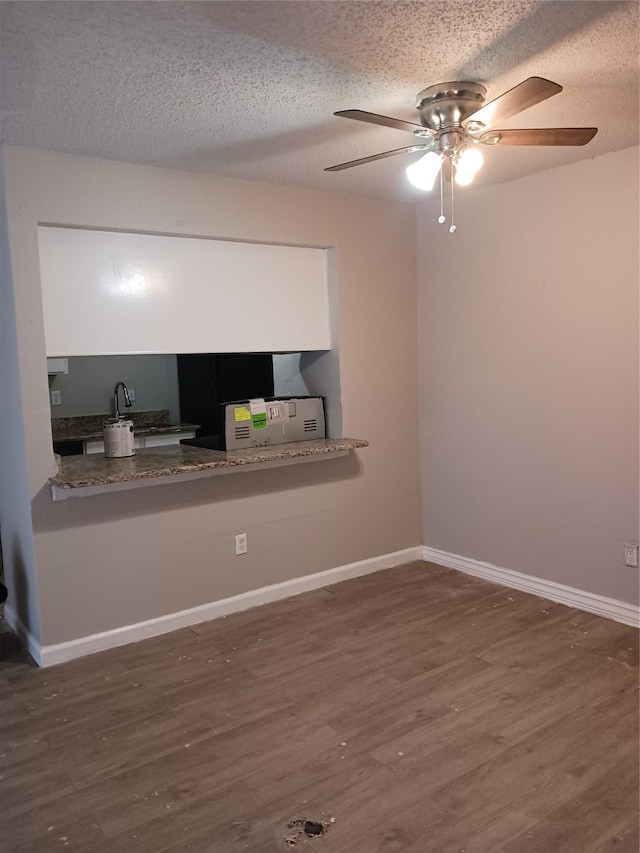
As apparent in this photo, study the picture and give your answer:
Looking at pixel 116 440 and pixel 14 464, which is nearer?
pixel 14 464

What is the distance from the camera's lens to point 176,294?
336 centimetres

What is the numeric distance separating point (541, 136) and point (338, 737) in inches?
87.3

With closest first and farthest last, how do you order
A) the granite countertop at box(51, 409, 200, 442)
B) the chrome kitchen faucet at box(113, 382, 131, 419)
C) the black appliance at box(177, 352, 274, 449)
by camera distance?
the black appliance at box(177, 352, 274, 449) < the granite countertop at box(51, 409, 200, 442) < the chrome kitchen faucet at box(113, 382, 131, 419)

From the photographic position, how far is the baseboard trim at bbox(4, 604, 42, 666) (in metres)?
3.08

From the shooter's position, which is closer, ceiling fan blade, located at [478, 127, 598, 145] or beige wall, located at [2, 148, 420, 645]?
ceiling fan blade, located at [478, 127, 598, 145]

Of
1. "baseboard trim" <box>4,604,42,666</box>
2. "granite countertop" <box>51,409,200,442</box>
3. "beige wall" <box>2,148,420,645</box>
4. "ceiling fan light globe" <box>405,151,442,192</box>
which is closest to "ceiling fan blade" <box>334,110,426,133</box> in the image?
"ceiling fan light globe" <box>405,151,442,192</box>

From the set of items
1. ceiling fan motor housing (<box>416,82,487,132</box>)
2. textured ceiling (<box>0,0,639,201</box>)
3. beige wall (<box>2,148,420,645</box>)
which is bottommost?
beige wall (<box>2,148,420,645</box>)

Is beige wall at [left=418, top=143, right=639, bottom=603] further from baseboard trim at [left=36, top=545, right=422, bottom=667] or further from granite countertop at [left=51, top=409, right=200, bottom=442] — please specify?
granite countertop at [left=51, top=409, right=200, bottom=442]

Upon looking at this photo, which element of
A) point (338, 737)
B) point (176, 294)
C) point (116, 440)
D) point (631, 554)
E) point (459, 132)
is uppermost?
point (459, 132)

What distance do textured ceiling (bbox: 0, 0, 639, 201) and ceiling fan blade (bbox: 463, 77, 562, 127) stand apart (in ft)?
0.50

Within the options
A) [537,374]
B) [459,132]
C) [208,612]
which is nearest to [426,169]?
[459,132]

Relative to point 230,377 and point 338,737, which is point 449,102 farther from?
point 230,377

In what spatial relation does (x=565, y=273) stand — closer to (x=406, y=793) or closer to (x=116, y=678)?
(x=406, y=793)

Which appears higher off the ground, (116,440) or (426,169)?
(426,169)
